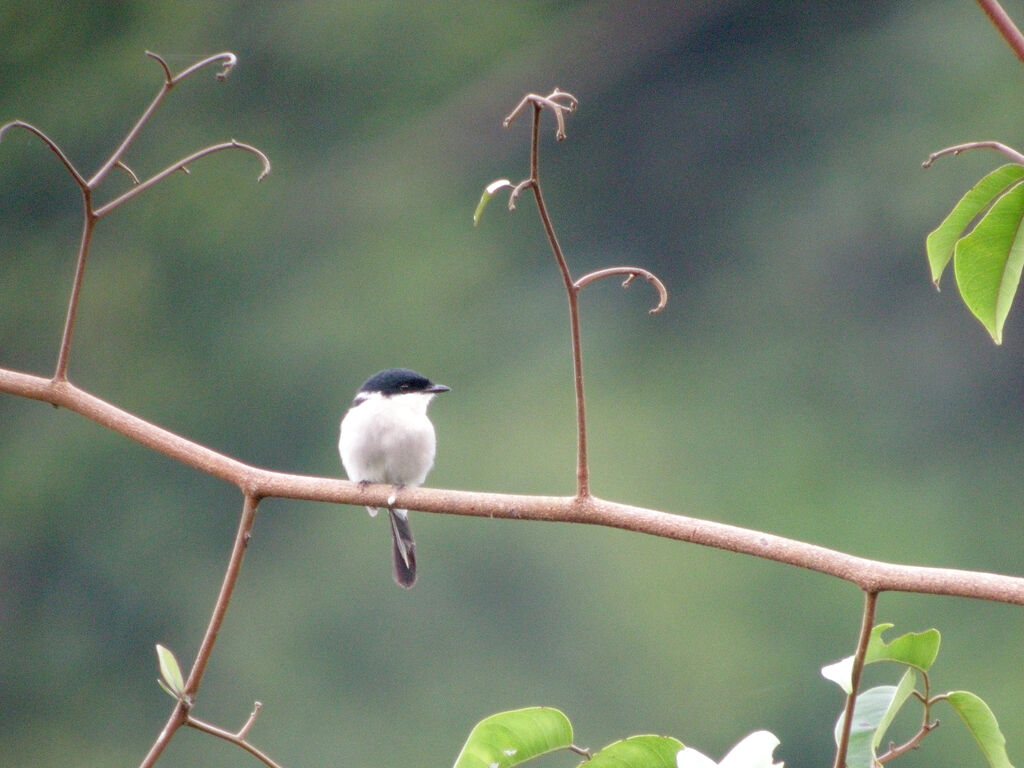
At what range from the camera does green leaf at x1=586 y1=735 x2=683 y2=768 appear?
166 cm

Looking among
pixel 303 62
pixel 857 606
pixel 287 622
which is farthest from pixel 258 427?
pixel 857 606

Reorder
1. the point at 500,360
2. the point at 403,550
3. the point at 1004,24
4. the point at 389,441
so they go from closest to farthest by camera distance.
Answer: the point at 1004,24 → the point at 389,441 → the point at 403,550 → the point at 500,360

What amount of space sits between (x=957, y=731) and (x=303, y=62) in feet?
34.8

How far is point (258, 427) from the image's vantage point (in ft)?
48.2

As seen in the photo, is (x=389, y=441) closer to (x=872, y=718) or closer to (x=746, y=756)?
(x=872, y=718)

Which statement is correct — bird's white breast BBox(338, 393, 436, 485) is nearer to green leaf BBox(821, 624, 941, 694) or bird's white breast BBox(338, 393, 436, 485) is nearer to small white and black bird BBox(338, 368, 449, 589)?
small white and black bird BBox(338, 368, 449, 589)

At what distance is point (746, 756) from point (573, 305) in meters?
0.52

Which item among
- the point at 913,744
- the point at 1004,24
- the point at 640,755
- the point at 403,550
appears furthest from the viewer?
the point at 403,550

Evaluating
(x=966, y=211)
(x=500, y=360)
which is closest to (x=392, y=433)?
(x=966, y=211)

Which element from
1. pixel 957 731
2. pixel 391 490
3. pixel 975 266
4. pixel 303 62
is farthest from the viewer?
pixel 303 62

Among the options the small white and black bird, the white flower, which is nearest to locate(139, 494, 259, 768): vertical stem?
the white flower

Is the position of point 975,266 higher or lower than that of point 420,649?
higher

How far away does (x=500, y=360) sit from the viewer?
15.3 metres

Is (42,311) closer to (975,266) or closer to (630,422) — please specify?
(630,422)
